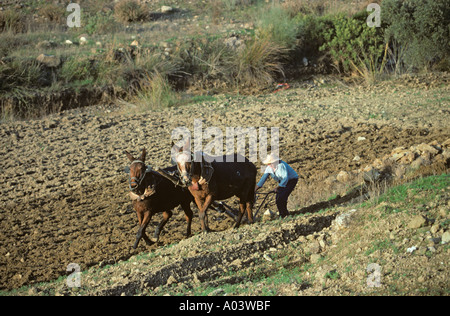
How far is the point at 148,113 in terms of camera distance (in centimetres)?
1945

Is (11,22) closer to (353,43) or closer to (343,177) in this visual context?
(353,43)

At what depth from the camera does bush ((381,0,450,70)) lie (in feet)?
68.9

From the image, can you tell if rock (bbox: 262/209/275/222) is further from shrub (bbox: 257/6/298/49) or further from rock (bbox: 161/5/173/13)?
rock (bbox: 161/5/173/13)

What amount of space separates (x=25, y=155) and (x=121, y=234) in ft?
20.6

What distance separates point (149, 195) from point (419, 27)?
51.4 feet

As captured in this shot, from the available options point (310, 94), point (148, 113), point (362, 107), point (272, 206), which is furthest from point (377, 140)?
point (148, 113)

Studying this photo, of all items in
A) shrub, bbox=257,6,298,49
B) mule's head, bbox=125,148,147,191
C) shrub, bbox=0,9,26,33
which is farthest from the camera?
shrub, bbox=0,9,26,33

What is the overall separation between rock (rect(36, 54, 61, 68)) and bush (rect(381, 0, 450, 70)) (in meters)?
13.1

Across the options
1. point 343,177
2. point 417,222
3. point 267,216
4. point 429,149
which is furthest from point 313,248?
point 429,149

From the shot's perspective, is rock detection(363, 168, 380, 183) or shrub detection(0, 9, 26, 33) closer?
rock detection(363, 168, 380, 183)

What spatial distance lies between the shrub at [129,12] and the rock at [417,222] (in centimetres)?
2257

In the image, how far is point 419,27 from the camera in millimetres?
21516

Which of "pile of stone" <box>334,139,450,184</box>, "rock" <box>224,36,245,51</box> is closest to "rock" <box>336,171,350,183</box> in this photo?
"pile of stone" <box>334,139,450,184</box>

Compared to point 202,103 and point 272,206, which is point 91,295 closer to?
point 272,206
